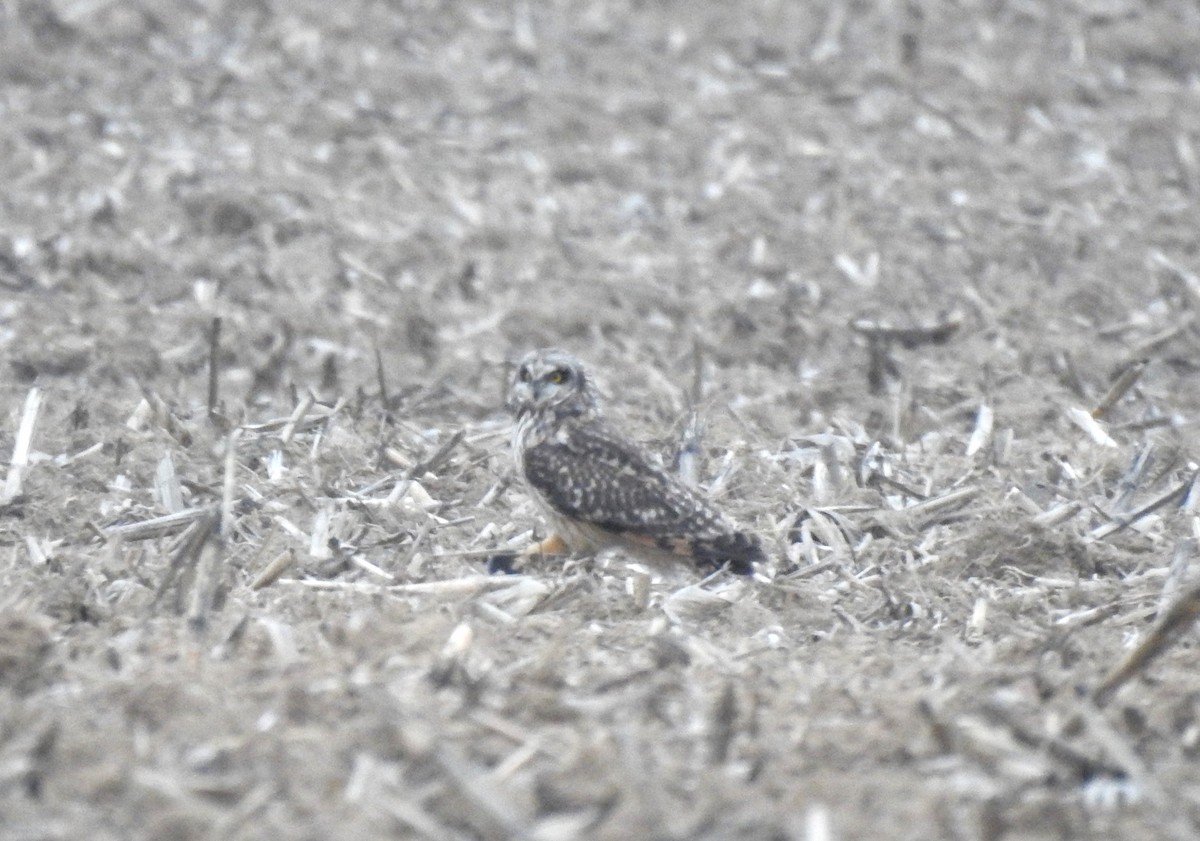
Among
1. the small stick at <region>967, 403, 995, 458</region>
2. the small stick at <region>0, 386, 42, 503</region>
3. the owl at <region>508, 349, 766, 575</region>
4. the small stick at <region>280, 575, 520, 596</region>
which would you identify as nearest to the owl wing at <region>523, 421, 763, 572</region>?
the owl at <region>508, 349, 766, 575</region>

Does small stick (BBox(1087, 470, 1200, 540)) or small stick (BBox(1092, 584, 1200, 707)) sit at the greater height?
small stick (BBox(1092, 584, 1200, 707))

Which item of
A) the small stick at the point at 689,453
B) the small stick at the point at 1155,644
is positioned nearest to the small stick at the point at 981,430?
the small stick at the point at 689,453

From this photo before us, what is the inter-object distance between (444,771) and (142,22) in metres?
11.8

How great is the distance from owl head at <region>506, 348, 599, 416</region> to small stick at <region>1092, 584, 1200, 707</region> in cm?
345

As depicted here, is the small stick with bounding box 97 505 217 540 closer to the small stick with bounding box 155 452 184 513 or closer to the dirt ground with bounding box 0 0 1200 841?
the dirt ground with bounding box 0 0 1200 841

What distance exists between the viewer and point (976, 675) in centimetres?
607

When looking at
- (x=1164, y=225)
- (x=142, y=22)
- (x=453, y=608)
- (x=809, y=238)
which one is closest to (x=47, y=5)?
(x=142, y=22)

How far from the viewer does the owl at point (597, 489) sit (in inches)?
317

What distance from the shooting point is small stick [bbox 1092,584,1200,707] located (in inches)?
227

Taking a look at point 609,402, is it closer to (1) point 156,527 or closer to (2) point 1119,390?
(2) point 1119,390

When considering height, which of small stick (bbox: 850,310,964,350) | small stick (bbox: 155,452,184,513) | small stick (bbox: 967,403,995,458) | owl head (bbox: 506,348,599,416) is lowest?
small stick (bbox: 850,310,964,350)

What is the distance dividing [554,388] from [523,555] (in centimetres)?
95

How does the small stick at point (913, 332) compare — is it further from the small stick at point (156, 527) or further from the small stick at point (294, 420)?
the small stick at point (156, 527)

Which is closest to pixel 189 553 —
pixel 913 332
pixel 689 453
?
pixel 689 453
